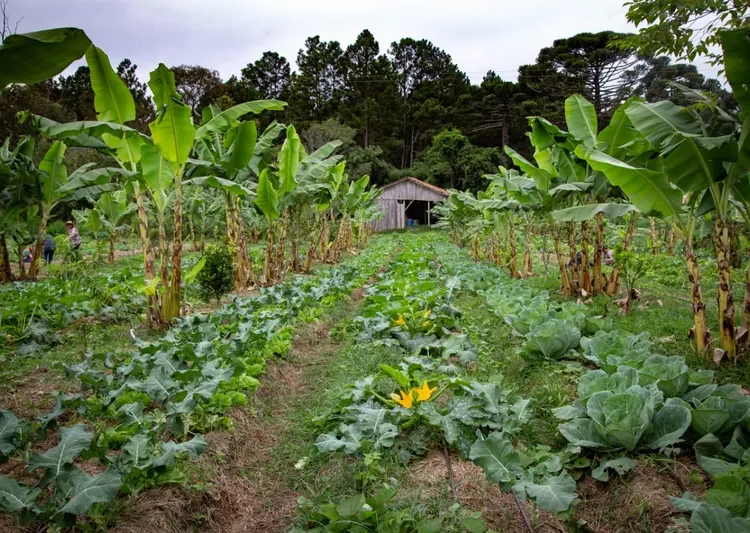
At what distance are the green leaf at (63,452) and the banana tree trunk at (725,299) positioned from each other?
5.35 m

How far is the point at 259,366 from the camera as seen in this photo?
4.77 m

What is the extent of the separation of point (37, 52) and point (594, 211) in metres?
5.69

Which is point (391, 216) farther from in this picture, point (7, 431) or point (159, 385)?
point (7, 431)

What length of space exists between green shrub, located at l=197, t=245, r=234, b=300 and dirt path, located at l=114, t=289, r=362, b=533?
3977mm

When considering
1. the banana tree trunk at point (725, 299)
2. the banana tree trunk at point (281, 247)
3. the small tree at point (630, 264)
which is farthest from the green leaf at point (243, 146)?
the banana tree trunk at point (725, 299)

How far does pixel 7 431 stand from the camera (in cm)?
275

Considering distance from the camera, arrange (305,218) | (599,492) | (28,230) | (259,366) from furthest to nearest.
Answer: (305,218), (28,230), (259,366), (599,492)

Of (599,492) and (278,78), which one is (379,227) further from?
(599,492)

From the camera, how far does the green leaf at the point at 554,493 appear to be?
2418 millimetres

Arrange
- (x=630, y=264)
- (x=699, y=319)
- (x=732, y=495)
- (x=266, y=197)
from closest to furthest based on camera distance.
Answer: (x=732, y=495) → (x=699, y=319) → (x=630, y=264) → (x=266, y=197)

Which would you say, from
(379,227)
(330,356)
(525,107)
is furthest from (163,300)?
(525,107)

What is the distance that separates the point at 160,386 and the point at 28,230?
34.9 feet

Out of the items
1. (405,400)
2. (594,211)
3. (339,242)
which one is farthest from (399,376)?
(339,242)

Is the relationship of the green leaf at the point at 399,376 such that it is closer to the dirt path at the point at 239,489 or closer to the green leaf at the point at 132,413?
the dirt path at the point at 239,489
